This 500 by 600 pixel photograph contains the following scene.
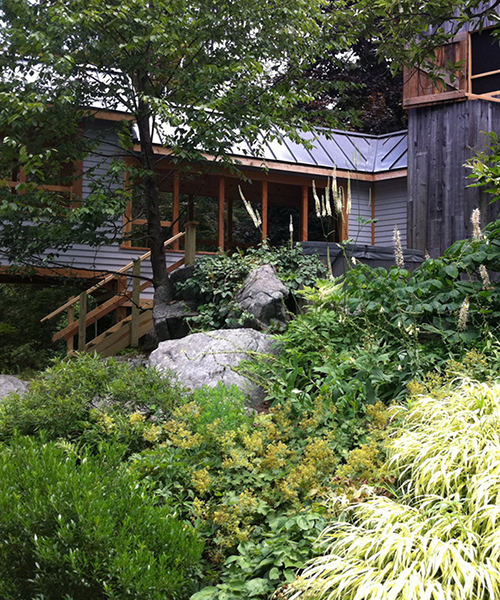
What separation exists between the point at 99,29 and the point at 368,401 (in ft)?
20.6

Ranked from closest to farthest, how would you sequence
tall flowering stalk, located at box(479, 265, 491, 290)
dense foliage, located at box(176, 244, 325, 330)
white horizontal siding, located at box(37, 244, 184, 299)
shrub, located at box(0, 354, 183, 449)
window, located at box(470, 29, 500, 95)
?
shrub, located at box(0, 354, 183, 449) → tall flowering stalk, located at box(479, 265, 491, 290) → dense foliage, located at box(176, 244, 325, 330) → window, located at box(470, 29, 500, 95) → white horizontal siding, located at box(37, 244, 184, 299)

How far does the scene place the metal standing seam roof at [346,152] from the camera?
43.1 ft

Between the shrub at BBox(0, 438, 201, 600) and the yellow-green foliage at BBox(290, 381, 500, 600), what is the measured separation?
0.55 metres

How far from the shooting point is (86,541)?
7.63 feet

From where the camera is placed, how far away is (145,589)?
7.23ft

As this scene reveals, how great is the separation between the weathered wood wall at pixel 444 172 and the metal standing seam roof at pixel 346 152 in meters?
2.88

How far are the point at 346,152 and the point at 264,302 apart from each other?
30.2 ft

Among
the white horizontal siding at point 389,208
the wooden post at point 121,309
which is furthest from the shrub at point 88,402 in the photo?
the white horizontal siding at point 389,208

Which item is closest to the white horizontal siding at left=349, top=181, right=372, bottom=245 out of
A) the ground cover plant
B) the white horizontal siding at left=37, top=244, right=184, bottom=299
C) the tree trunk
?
the white horizontal siding at left=37, top=244, right=184, bottom=299

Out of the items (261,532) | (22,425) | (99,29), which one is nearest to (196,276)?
(99,29)

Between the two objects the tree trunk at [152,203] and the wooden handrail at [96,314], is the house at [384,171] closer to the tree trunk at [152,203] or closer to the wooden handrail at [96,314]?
the wooden handrail at [96,314]

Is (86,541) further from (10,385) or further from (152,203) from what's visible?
(152,203)

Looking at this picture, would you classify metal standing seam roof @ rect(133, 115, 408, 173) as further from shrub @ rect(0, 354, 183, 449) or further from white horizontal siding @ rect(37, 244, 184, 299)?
shrub @ rect(0, 354, 183, 449)

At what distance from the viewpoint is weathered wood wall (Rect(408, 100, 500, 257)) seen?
9312 millimetres
